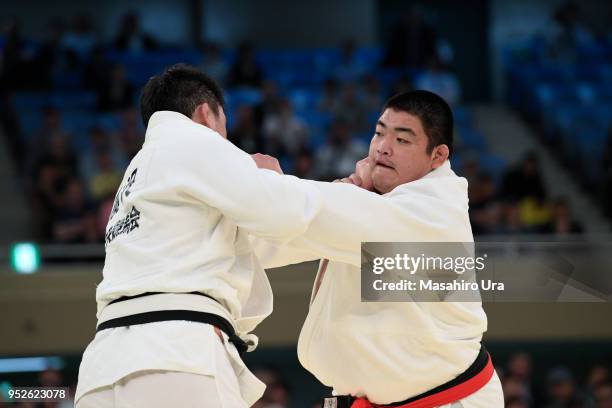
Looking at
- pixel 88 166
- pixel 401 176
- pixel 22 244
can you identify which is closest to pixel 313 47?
pixel 88 166

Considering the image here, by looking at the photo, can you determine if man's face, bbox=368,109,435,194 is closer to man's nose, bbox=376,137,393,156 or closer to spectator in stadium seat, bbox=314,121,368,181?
man's nose, bbox=376,137,393,156

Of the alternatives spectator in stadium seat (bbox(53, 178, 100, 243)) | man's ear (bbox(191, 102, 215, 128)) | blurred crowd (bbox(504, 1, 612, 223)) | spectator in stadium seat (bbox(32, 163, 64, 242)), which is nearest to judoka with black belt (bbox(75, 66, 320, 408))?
man's ear (bbox(191, 102, 215, 128))

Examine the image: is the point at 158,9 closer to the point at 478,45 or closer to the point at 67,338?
the point at 478,45

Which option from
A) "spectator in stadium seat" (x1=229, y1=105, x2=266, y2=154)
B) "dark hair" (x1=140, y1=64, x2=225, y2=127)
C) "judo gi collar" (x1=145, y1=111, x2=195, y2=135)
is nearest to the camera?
"judo gi collar" (x1=145, y1=111, x2=195, y2=135)

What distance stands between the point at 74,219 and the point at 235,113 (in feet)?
9.79

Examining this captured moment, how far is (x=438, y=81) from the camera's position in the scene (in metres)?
13.4

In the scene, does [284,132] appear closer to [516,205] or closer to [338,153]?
[338,153]

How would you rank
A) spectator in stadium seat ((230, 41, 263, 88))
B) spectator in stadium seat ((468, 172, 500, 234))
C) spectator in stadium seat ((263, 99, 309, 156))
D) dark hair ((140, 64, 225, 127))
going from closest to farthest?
dark hair ((140, 64, 225, 127)) → spectator in stadium seat ((468, 172, 500, 234)) → spectator in stadium seat ((263, 99, 309, 156)) → spectator in stadium seat ((230, 41, 263, 88))

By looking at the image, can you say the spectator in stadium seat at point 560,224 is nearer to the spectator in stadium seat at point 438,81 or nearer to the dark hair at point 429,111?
the spectator in stadium seat at point 438,81

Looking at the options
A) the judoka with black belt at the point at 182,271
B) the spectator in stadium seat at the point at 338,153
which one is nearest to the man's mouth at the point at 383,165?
the judoka with black belt at the point at 182,271

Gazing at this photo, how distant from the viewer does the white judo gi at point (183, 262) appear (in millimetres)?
3871

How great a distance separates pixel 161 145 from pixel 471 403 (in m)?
1.74

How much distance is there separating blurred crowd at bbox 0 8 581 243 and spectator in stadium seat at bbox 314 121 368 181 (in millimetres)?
17

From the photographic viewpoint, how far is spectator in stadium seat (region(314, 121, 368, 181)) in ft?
36.4
